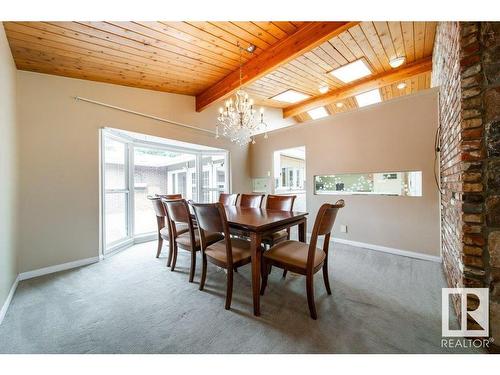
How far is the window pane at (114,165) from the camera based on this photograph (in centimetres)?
321

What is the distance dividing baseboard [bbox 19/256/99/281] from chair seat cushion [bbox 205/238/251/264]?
2.05m

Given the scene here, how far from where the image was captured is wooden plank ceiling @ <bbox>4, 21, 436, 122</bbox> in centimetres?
203

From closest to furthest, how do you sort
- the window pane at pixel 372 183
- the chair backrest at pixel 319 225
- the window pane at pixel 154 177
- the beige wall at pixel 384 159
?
the chair backrest at pixel 319 225 → the beige wall at pixel 384 159 → the window pane at pixel 372 183 → the window pane at pixel 154 177

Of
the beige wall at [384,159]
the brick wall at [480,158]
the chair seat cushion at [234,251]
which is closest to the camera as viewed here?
the brick wall at [480,158]

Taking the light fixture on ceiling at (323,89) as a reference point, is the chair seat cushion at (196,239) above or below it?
below

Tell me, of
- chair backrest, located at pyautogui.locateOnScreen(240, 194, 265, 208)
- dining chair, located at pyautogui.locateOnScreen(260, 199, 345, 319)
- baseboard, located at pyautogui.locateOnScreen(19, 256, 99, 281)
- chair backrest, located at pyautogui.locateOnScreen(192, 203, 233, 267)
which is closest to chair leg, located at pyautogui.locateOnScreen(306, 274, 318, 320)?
dining chair, located at pyautogui.locateOnScreen(260, 199, 345, 319)

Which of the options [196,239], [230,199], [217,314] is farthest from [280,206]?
[217,314]

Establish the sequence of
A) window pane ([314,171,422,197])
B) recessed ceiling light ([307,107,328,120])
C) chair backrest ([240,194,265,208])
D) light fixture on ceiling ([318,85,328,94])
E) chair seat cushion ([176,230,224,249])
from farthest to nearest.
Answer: recessed ceiling light ([307,107,328,120])
light fixture on ceiling ([318,85,328,94])
chair backrest ([240,194,265,208])
window pane ([314,171,422,197])
chair seat cushion ([176,230,224,249])

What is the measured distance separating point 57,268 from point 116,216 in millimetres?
1085

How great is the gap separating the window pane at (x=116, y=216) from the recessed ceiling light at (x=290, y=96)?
13.1 feet

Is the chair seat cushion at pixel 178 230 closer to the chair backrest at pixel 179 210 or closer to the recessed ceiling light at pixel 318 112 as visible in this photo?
the chair backrest at pixel 179 210

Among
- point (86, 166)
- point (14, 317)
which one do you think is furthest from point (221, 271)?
point (86, 166)

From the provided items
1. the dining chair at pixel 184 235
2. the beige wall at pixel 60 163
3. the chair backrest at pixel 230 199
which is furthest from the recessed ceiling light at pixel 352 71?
the beige wall at pixel 60 163

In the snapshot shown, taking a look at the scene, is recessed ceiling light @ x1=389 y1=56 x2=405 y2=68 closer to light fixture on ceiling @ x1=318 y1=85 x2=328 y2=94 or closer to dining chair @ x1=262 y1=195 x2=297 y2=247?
light fixture on ceiling @ x1=318 y1=85 x2=328 y2=94
